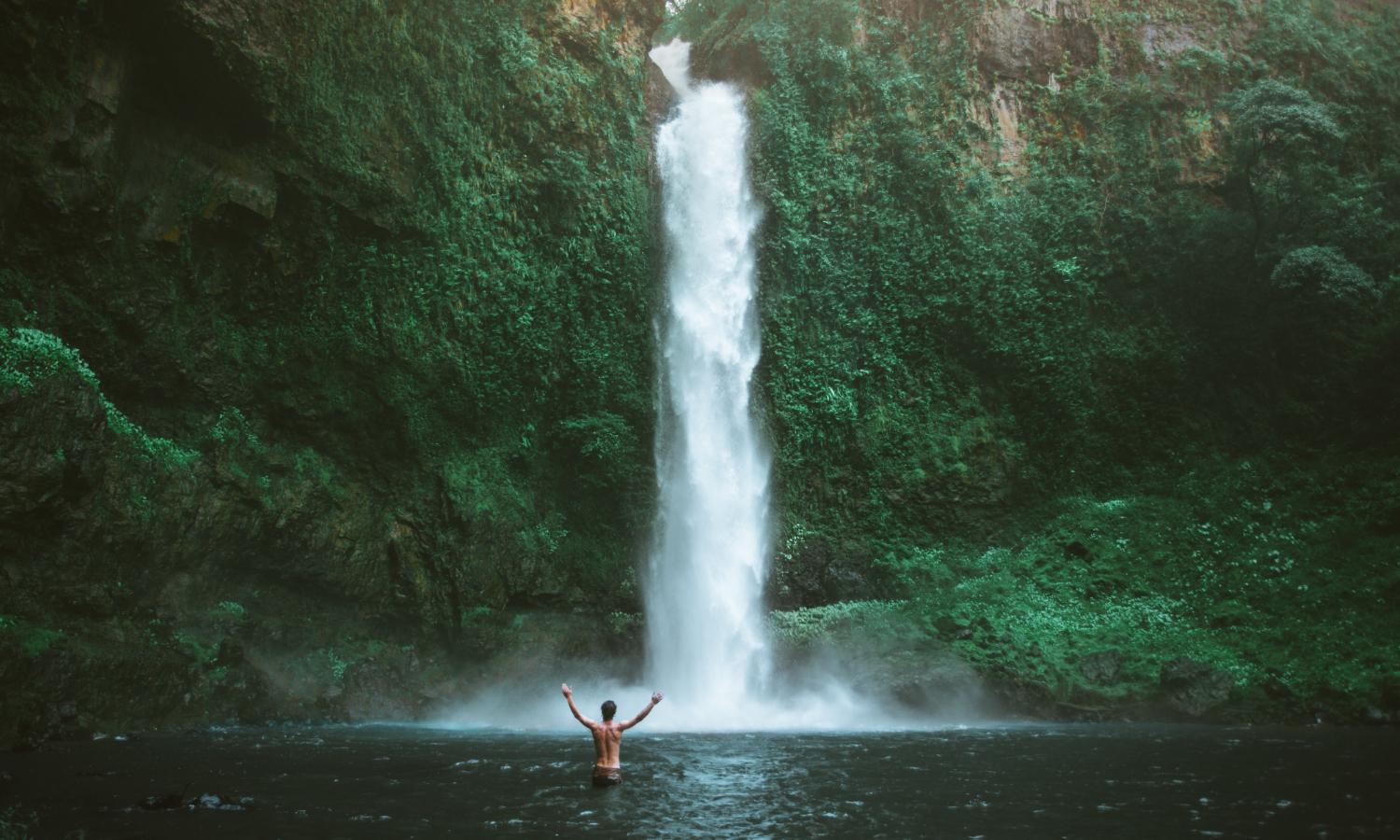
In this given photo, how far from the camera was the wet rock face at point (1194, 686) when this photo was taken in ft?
52.1

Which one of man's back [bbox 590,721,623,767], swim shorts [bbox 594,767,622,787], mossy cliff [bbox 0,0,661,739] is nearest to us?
swim shorts [bbox 594,767,622,787]

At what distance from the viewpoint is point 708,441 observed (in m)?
20.0

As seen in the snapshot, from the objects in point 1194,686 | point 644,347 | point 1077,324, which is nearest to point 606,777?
point 1194,686

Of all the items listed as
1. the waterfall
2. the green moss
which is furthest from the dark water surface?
the waterfall

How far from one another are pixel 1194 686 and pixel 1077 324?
8833mm

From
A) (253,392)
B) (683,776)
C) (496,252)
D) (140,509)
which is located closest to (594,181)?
(496,252)

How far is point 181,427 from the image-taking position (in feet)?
52.6

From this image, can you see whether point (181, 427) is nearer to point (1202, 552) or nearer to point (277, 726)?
point (277, 726)

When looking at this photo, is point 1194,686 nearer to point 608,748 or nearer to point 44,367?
point 608,748

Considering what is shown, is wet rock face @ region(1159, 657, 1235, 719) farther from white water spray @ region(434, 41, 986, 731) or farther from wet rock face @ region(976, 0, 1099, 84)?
wet rock face @ region(976, 0, 1099, 84)

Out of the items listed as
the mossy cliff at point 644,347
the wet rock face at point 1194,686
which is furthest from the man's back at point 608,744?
the wet rock face at point 1194,686

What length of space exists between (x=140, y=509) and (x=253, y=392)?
3.06 meters

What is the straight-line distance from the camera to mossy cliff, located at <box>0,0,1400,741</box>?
14.7m

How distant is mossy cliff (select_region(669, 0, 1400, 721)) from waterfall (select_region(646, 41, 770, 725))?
79 cm
